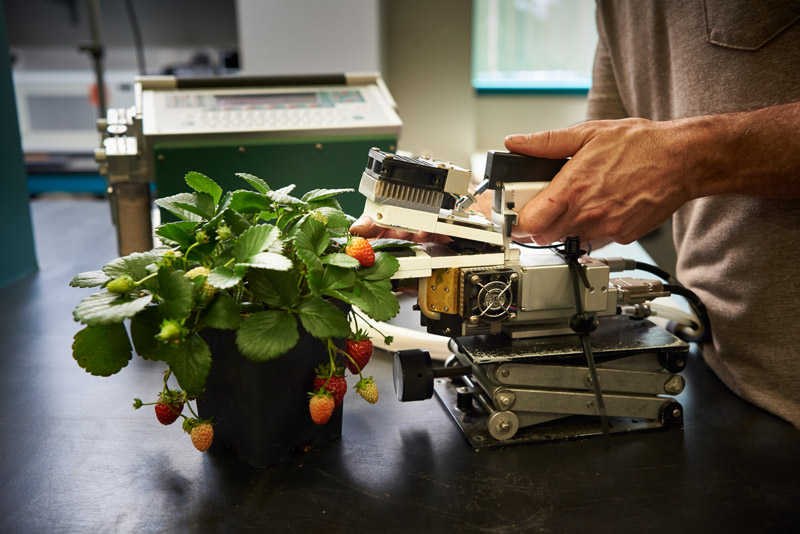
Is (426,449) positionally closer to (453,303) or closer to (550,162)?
(453,303)

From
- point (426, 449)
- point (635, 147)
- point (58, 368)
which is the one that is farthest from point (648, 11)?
point (58, 368)

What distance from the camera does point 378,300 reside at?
0.70 m

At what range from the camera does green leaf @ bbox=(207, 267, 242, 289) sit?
62cm

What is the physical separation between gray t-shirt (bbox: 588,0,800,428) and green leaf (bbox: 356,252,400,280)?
0.55m

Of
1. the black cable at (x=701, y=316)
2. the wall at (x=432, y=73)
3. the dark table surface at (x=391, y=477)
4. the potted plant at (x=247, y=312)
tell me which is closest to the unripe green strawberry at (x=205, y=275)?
the potted plant at (x=247, y=312)

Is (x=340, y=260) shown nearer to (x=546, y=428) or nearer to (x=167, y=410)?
(x=167, y=410)

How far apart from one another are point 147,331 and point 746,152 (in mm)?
756

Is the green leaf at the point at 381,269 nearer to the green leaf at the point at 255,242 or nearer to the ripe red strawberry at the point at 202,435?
the green leaf at the point at 255,242

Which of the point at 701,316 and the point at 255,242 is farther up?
the point at 255,242

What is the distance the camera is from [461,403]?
0.87 meters

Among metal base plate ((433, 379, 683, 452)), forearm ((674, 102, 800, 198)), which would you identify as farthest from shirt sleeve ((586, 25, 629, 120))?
metal base plate ((433, 379, 683, 452))

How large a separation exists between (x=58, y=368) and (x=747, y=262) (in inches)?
40.9

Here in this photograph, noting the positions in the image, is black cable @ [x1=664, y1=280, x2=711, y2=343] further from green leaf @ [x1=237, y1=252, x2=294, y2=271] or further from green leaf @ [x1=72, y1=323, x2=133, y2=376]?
green leaf @ [x1=72, y1=323, x2=133, y2=376]

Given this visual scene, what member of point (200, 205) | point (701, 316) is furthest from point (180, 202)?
point (701, 316)
